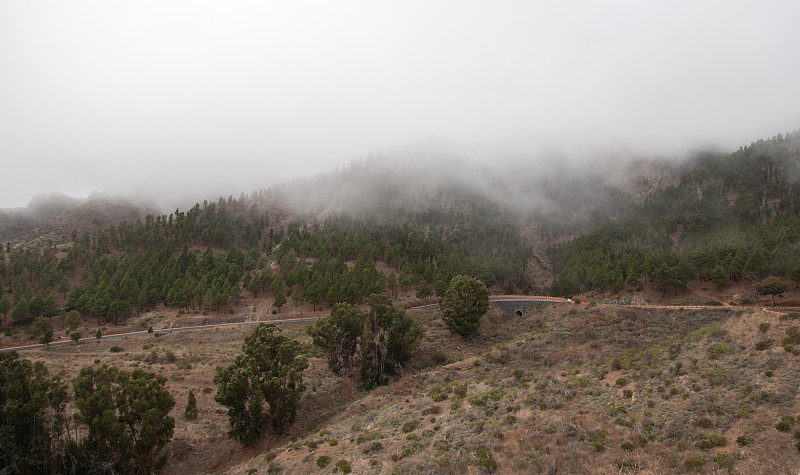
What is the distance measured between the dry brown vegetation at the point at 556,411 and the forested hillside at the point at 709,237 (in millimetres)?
51722

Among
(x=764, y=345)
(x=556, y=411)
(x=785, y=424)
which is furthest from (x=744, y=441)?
(x=764, y=345)

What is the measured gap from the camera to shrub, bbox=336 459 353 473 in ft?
78.0

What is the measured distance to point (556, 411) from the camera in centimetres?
2705

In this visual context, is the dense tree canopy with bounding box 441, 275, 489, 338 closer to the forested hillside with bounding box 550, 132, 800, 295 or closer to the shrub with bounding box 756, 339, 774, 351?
the shrub with bounding box 756, 339, 774, 351

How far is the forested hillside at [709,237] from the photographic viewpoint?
94312 mm

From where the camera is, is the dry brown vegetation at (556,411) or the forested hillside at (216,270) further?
the forested hillside at (216,270)

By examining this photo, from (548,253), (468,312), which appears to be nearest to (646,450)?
(468,312)

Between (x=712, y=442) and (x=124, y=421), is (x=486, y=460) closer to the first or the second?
(x=712, y=442)

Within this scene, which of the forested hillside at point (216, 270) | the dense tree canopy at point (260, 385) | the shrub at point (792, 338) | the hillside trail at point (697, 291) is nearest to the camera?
the shrub at point (792, 338)

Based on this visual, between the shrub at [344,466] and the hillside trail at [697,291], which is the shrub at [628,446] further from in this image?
the hillside trail at [697,291]

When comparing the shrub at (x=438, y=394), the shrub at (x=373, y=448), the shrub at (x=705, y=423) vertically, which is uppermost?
the shrub at (x=705, y=423)

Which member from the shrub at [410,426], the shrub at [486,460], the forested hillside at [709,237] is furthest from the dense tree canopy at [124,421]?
the forested hillside at [709,237]

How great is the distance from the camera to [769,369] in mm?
26672

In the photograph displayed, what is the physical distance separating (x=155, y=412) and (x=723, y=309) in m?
79.1
